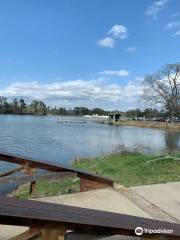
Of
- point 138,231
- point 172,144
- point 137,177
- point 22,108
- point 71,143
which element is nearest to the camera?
point 138,231

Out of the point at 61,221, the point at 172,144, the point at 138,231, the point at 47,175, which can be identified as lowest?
the point at 172,144

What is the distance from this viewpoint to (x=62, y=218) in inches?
101

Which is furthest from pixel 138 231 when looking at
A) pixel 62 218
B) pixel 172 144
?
pixel 172 144

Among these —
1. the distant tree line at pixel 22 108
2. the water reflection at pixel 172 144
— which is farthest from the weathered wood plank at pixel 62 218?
the distant tree line at pixel 22 108

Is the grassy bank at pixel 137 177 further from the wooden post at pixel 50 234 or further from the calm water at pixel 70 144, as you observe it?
the wooden post at pixel 50 234

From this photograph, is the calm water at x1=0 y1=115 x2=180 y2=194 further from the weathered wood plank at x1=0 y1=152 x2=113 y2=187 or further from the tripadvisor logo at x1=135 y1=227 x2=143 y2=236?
the tripadvisor logo at x1=135 y1=227 x2=143 y2=236

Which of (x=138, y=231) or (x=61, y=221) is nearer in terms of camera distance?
(x=61, y=221)

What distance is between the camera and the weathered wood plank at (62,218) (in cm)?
236

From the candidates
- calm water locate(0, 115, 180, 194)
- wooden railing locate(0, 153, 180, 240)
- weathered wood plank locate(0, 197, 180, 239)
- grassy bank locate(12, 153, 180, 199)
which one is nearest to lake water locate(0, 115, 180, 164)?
calm water locate(0, 115, 180, 194)

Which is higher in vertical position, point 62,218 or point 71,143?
point 62,218

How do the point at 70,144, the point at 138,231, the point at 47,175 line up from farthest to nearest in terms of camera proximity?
the point at 70,144 → the point at 47,175 → the point at 138,231

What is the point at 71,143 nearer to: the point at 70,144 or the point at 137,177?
the point at 70,144

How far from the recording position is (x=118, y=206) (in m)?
5.53

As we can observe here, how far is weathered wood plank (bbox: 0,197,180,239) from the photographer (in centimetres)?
236
